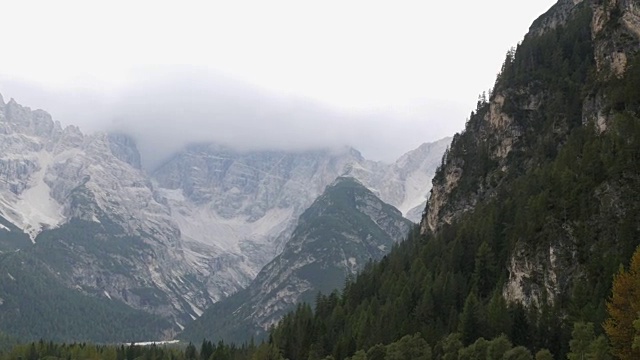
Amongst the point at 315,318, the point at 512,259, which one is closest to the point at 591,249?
the point at 512,259

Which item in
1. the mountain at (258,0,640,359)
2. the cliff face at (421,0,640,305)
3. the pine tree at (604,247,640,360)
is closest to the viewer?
the pine tree at (604,247,640,360)

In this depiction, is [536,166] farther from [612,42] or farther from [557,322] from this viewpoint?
[557,322]

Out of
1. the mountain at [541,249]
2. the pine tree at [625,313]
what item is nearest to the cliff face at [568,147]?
the mountain at [541,249]

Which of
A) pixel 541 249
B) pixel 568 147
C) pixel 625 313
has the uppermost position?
pixel 568 147

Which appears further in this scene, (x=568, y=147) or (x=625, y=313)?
(x=568, y=147)

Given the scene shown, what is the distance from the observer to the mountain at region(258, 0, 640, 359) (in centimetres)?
10594

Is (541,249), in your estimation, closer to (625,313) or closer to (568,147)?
(568,147)

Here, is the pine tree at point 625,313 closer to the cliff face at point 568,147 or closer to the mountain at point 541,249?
the mountain at point 541,249

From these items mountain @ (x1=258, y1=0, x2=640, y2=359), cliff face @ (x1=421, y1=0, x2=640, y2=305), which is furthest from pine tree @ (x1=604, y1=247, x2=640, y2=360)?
cliff face @ (x1=421, y1=0, x2=640, y2=305)

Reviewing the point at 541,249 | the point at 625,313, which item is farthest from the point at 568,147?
the point at 625,313

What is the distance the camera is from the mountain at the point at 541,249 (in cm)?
10594

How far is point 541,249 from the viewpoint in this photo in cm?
12381

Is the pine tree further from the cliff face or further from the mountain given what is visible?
the cliff face

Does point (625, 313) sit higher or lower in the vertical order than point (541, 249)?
lower
